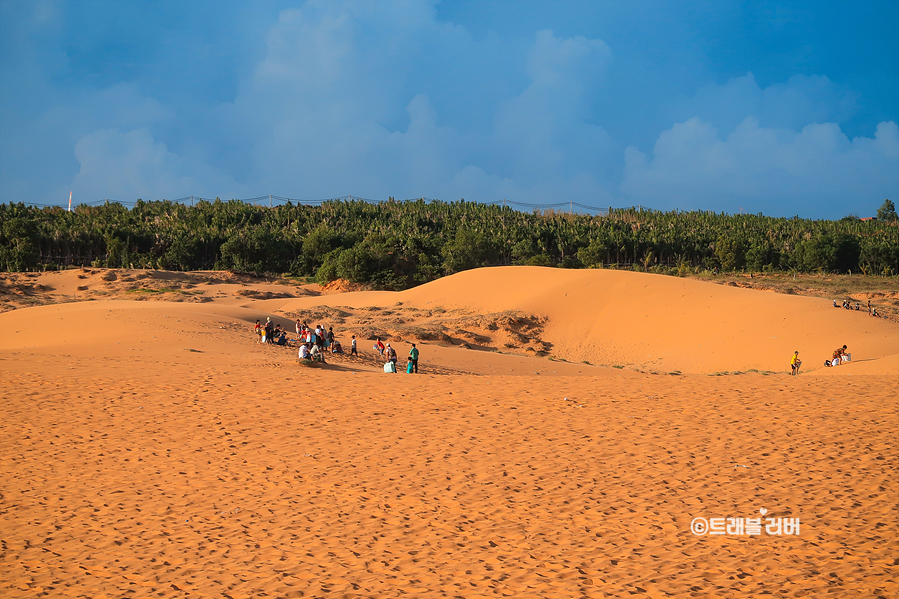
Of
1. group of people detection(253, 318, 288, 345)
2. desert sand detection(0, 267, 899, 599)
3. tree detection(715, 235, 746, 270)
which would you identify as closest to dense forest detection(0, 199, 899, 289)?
tree detection(715, 235, 746, 270)

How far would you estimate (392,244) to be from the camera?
51.0m

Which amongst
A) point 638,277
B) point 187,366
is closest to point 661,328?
point 638,277

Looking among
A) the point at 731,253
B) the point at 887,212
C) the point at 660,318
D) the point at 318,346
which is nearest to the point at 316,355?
the point at 318,346

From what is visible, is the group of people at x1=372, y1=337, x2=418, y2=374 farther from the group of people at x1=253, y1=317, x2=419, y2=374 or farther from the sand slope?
the sand slope

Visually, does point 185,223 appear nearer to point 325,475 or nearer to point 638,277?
point 638,277

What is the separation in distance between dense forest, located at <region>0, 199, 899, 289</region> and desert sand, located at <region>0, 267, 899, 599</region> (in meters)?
33.9

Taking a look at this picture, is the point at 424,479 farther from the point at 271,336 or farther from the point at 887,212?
the point at 887,212

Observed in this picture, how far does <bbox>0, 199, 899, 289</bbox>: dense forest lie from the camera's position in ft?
166

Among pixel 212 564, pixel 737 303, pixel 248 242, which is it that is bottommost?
pixel 212 564

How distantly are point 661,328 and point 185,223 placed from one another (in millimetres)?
58284

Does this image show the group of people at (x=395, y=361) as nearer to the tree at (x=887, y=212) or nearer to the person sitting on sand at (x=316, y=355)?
the person sitting on sand at (x=316, y=355)

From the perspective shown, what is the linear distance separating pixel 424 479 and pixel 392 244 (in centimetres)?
4371

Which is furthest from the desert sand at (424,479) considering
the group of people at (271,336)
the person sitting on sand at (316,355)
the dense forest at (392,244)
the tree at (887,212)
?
the tree at (887,212)

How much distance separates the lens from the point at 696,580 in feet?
18.3
